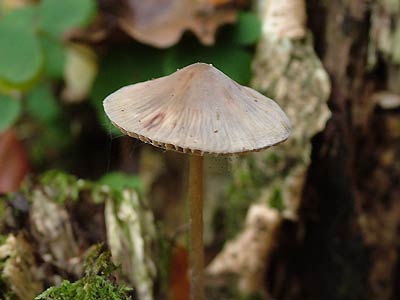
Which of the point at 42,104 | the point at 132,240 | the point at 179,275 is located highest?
the point at 42,104

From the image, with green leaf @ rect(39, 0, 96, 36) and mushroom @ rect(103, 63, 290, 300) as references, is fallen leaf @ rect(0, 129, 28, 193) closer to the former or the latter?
green leaf @ rect(39, 0, 96, 36)

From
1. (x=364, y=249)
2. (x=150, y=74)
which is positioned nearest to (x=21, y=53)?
(x=150, y=74)

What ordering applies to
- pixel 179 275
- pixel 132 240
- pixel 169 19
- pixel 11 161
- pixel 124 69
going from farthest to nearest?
pixel 11 161, pixel 124 69, pixel 169 19, pixel 179 275, pixel 132 240

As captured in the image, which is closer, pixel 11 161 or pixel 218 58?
pixel 218 58

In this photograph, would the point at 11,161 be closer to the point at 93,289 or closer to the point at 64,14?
the point at 64,14

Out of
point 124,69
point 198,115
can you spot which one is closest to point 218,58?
point 124,69

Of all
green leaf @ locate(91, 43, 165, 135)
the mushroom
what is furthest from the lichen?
green leaf @ locate(91, 43, 165, 135)

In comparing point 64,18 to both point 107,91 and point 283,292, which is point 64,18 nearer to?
point 107,91
